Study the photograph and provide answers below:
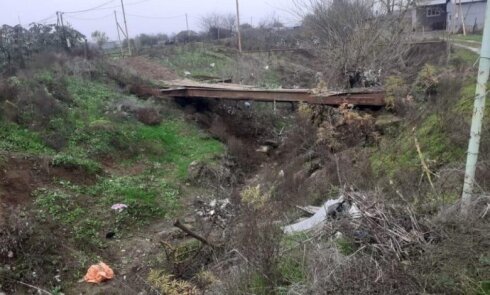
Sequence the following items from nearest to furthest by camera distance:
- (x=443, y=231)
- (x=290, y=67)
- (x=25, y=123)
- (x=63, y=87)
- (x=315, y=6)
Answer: (x=443, y=231) → (x=25, y=123) → (x=63, y=87) → (x=315, y=6) → (x=290, y=67)

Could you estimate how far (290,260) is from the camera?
165 inches

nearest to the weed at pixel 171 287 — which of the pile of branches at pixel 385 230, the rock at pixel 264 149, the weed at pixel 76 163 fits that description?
the pile of branches at pixel 385 230

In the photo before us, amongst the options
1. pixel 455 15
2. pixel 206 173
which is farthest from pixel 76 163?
pixel 455 15

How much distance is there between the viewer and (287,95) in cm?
1233

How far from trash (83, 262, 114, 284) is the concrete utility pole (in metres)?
5.62

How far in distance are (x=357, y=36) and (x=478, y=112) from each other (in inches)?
444

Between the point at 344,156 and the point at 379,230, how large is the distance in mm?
5070

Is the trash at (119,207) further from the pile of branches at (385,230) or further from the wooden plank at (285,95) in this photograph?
the pile of branches at (385,230)

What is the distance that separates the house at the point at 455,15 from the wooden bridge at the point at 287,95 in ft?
53.2

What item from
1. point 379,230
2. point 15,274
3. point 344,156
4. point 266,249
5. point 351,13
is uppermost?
point 351,13

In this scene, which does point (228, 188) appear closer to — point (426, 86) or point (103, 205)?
point (103, 205)

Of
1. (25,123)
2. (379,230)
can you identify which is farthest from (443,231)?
(25,123)

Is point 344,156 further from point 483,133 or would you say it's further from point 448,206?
point 448,206

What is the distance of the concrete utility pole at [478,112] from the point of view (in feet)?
11.3
